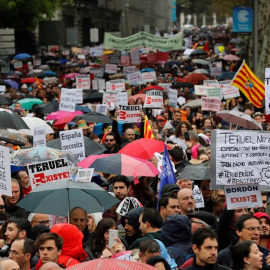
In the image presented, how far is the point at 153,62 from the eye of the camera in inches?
1683

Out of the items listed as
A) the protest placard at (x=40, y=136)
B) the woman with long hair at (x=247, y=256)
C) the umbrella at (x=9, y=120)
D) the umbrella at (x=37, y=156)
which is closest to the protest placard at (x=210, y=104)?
the umbrella at (x=9, y=120)

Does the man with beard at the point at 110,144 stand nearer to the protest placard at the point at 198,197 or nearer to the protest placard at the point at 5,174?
the protest placard at the point at 198,197

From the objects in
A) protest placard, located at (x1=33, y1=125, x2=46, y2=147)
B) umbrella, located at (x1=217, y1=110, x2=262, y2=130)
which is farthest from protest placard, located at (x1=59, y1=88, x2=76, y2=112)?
protest placard, located at (x1=33, y1=125, x2=46, y2=147)

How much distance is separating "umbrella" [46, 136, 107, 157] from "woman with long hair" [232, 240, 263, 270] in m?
7.37

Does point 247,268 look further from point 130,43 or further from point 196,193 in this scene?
point 130,43

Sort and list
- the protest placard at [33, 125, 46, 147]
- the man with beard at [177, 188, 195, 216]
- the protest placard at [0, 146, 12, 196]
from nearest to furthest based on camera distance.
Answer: the man with beard at [177, 188, 195, 216] < the protest placard at [0, 146, 12, 196] < the protest placard at [33, 125, 46, 147]

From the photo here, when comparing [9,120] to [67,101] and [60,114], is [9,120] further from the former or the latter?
[67,101]

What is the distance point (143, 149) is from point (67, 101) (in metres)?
6.67

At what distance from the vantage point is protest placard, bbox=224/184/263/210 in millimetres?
9648

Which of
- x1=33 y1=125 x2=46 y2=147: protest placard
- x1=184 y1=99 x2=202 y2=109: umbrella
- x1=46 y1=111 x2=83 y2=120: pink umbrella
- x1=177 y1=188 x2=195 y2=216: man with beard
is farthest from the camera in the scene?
x1=184 y1=99 x2=202 y2=109: umbrella

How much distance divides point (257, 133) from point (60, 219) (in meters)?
2.22

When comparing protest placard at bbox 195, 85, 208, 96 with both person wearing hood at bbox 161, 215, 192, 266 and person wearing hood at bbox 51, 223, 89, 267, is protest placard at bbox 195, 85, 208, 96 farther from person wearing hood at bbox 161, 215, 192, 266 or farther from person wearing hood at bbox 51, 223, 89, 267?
person wearing hood at bbox 51, 223, 89, 267

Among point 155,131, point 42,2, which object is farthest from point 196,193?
point 42,2

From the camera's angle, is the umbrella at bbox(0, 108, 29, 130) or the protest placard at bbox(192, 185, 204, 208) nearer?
the protest placard at bbox(192, 185, 204, 208)
